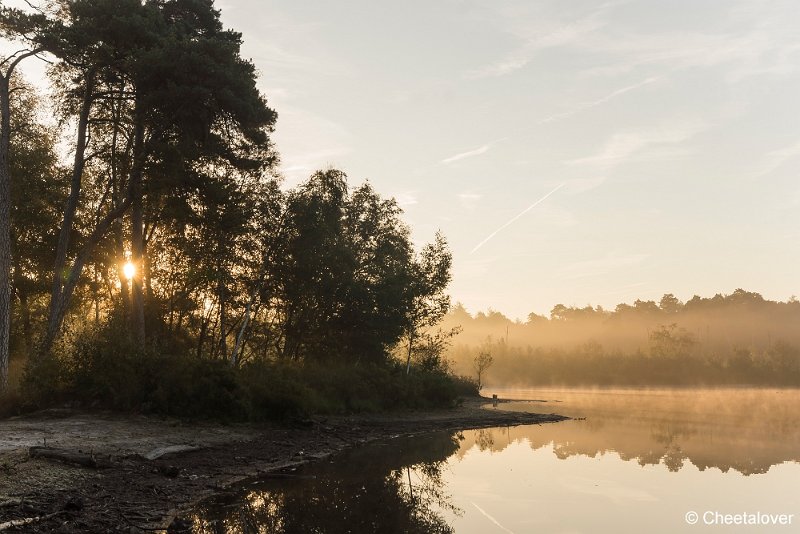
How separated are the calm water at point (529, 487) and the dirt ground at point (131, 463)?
45.9 inches

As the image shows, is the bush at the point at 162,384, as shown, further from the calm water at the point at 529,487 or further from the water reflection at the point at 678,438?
the water reflection at the point at 678,438

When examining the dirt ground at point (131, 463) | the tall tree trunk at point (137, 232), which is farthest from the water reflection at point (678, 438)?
the tall tree trunk at point (137, 232)

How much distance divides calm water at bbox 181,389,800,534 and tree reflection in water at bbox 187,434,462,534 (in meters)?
0.04

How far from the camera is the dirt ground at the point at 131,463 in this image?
11914 mm

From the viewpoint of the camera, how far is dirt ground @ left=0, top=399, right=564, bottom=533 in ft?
39.1

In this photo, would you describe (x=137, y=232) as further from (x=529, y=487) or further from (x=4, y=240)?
(x=529, y=487)

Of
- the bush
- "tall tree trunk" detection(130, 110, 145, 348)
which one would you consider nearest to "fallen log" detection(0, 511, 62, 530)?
the bush

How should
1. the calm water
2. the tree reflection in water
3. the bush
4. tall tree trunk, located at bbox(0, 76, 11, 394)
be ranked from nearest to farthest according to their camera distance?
the tree reflection in water
the calm water
the bush
tall tree trunk, located at bbox(0, 76, 11, 394)

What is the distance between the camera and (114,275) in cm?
3719

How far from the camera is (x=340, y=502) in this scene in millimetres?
15523

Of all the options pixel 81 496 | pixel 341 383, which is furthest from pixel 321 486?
pixel 341 383

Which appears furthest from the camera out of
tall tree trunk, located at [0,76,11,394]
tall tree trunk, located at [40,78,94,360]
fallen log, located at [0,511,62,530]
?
tall tree trunk, located at [40,78,94,360]

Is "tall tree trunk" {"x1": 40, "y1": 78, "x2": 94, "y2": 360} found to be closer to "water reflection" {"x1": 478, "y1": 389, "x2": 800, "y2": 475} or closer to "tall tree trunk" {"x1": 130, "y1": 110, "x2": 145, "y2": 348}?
"tall tree trunk" {"x1": 130, "y1": 110, "x2": 145, "y2": 348}

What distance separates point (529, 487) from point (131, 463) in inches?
469
